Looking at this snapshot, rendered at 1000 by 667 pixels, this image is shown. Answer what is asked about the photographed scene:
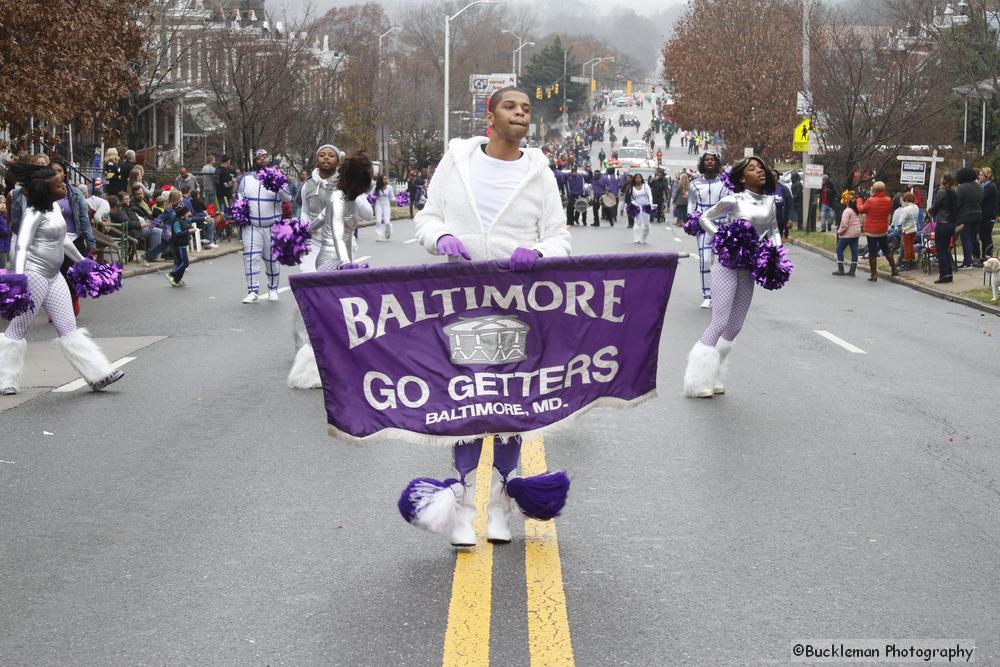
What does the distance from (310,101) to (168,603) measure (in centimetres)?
4197

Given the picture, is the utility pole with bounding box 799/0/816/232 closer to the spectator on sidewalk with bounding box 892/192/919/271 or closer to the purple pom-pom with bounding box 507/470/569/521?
the spectator on sidewalk with bounding box 892/192/919/271

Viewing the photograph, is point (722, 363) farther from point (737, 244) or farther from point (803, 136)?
point (803, 136)

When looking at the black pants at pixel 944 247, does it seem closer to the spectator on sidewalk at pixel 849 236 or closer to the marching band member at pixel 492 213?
the spectator on sidewalk at pixel 849 236

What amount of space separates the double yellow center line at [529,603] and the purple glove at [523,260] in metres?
1.25

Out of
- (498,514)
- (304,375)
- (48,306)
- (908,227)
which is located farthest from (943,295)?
(498,514)

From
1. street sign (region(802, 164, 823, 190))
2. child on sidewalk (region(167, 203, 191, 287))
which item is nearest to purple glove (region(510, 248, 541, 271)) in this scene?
child on sidewalk (region(167, 203, 191, 287))

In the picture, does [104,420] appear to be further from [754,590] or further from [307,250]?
[754,590]

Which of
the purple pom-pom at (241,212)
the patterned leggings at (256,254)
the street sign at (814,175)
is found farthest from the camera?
the street sign at (814,175)

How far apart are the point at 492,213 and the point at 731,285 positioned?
181 inches

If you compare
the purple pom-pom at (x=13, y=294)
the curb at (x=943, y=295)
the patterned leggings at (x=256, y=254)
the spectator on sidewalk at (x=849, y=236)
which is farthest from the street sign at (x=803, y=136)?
the purple pom-pom at (x=13, y=294)

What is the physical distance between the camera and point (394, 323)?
5617mm

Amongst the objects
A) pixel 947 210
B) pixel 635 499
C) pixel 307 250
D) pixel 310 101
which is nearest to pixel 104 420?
pixel 307 250

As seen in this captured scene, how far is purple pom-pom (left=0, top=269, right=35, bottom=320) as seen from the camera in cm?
993

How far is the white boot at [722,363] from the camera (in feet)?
33.6
